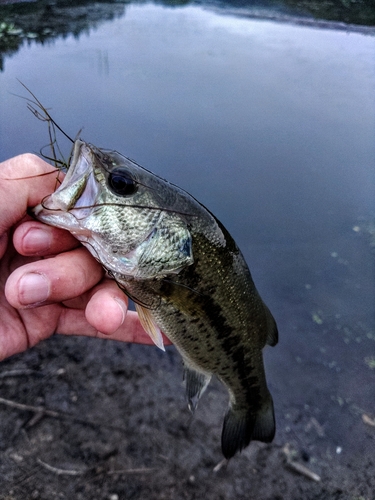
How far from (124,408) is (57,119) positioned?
4986 mm

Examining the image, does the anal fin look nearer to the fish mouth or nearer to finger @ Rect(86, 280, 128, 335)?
finger @ Rect(86, 280, 128, 335)

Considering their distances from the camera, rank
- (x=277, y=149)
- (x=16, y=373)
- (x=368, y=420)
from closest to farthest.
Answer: (x=16, y=373)
(x=368, y=420)
(x=277, y=149)

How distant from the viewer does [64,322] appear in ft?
7.84

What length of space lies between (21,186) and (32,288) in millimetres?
463

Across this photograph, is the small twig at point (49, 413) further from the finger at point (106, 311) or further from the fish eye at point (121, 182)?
the fish eye at point (121, 182)

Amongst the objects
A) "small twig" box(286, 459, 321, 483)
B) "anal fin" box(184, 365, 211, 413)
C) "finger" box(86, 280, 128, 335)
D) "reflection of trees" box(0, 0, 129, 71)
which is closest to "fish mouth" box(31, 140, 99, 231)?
"finger" box(86, 280, 128, 335)

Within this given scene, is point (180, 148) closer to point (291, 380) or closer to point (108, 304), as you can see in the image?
point (291, 380)

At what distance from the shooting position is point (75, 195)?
1.62 metres

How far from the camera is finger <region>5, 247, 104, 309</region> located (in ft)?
5.32

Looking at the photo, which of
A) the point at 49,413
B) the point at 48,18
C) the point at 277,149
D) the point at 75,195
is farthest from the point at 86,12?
the point at 75,195

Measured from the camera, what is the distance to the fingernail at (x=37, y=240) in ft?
5.64

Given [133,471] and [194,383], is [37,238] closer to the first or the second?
[194,383]

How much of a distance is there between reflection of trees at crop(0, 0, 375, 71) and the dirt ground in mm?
8125

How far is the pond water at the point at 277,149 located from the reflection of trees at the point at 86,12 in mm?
692
